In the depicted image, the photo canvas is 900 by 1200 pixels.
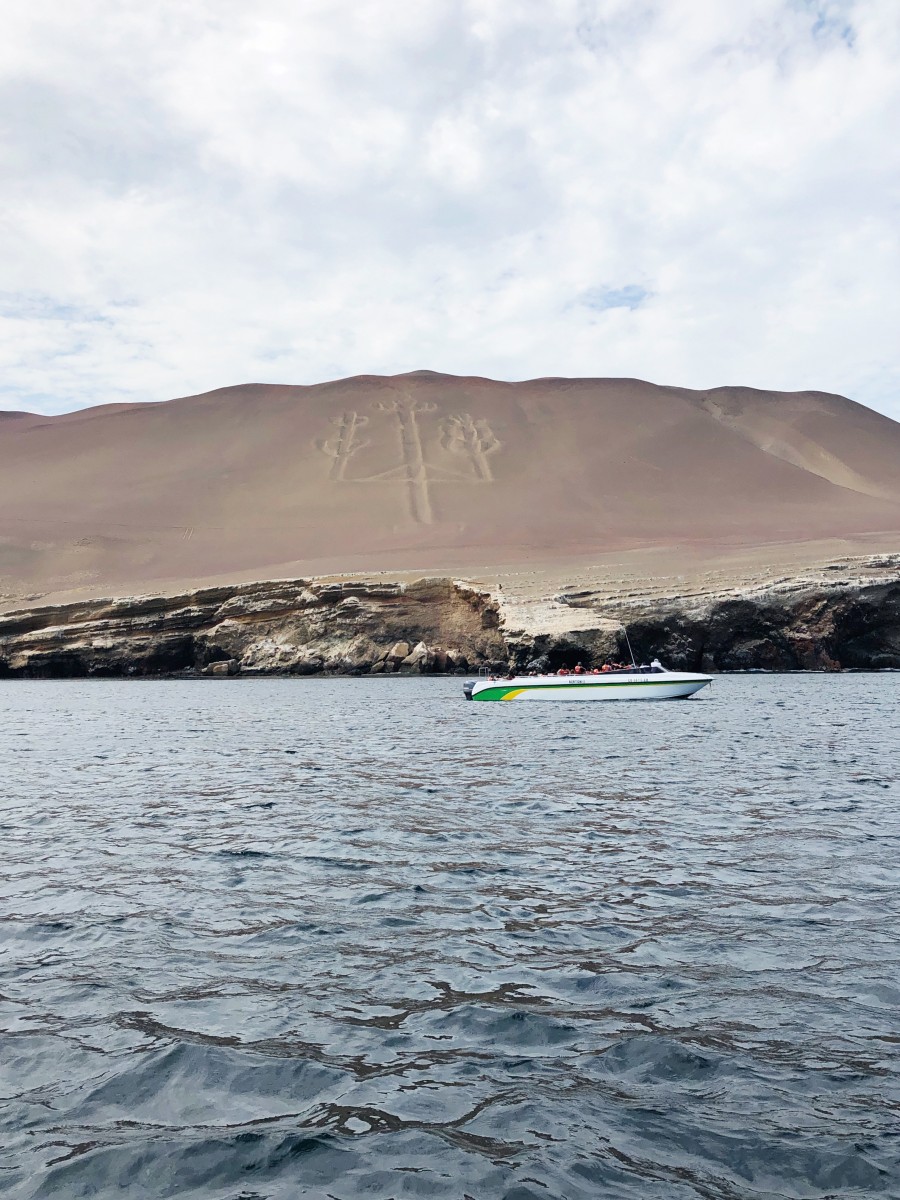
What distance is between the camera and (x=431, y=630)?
62062 millimetres

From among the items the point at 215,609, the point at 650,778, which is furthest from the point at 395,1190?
the point at 215,609

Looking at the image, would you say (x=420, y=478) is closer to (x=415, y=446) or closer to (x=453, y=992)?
(x=415, y=446)

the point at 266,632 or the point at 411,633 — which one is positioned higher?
the point at 266,632

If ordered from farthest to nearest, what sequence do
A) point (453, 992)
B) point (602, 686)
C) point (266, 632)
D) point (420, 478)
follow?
point (420, 478) → point (266, 632) → point (602, 686) → point (453, 992)

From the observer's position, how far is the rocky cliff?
56.2m

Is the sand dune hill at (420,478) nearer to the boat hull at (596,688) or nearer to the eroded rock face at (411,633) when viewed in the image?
the eroded rock face at (411,633)

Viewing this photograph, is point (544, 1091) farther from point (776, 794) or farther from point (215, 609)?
point (215, 609)

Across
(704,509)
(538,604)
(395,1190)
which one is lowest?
(395,1190)

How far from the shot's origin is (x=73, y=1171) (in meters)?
5.03

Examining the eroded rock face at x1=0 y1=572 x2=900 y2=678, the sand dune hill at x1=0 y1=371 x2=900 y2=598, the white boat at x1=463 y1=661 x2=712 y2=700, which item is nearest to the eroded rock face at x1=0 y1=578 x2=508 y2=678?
the eroded rock face at x1=0 y1=572 x2=900 y2=678

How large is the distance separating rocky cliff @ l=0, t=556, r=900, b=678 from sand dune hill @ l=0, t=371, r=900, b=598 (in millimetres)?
19682

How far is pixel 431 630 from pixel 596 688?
944 inches

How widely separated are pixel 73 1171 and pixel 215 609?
6280cm

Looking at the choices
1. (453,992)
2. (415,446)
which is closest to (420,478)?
(415,446)
